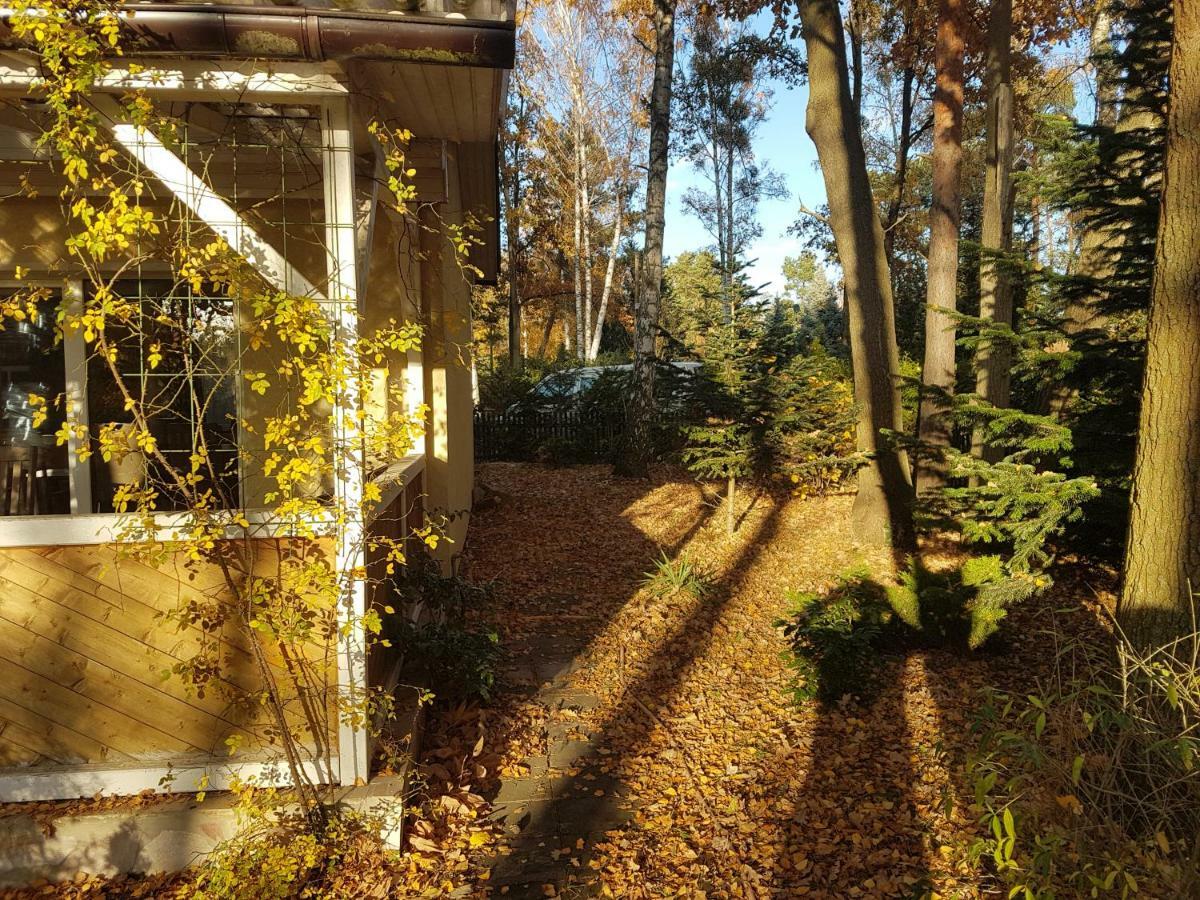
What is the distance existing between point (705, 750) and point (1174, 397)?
3.24 metres

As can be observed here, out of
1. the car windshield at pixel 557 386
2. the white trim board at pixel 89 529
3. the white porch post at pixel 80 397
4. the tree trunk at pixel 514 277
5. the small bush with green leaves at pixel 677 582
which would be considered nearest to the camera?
the white trim board at pixel 89 529

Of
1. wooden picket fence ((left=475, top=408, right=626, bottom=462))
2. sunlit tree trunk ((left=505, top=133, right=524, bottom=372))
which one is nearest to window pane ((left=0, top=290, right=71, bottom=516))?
wooden picket fence ((left=475, top=408, right=626, bottom=462))

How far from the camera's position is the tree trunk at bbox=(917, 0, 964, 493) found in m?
8.51

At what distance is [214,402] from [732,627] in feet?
15.5

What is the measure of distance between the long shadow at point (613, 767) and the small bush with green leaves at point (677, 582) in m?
0.13

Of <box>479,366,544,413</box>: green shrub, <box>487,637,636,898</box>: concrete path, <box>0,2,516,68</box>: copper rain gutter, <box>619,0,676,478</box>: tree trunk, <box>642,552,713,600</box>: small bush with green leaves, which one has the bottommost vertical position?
<box>487,637,636,898</box>: concrete path

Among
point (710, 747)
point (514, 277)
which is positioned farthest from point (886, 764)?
point (514, 277)

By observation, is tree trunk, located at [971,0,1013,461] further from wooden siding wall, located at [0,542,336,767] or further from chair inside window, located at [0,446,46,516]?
chair inside window, located at [0,446,46,516]

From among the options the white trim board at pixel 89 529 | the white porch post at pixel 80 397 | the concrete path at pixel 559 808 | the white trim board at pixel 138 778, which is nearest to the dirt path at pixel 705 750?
the concrete path at pixel 559 808

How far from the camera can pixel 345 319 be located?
11.3 feet

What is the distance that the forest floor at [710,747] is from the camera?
3539 mm

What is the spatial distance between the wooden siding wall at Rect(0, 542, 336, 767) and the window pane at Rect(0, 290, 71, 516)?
8.72 ft

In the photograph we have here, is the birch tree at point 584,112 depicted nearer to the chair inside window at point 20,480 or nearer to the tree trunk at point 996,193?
the tree trunk at point 996,193

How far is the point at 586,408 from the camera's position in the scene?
618 inches
